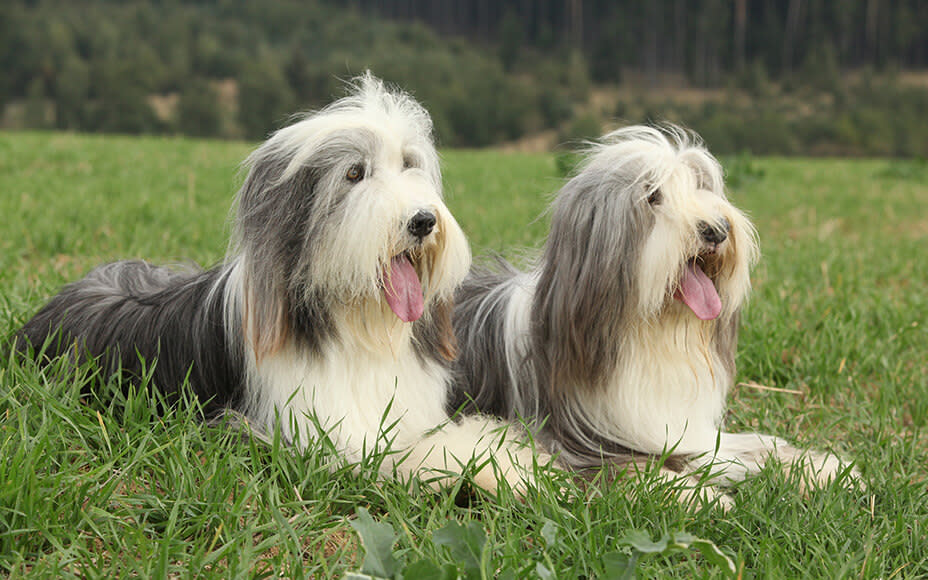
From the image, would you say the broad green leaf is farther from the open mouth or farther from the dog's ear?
the open mouth

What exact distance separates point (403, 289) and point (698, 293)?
3.41 feet

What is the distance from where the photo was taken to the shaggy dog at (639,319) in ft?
9.50

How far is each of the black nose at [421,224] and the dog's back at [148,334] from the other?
88 cm

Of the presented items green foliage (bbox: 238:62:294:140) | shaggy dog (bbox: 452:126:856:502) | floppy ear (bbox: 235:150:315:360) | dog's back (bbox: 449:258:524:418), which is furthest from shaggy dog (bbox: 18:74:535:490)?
green foliage (bbox: 238:62:294:140)

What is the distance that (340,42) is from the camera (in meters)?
70.2

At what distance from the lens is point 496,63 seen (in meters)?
67.9

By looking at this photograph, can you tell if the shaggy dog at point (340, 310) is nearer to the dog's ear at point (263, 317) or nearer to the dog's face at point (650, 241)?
the dog's ear at point (263, 317)

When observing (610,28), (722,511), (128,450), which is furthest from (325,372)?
(610,28)

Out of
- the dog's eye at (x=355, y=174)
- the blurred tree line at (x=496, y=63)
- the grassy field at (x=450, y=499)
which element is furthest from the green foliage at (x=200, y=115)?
the dog's eye at (x=355, y=174)

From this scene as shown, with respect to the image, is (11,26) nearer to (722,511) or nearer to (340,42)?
(340,42)

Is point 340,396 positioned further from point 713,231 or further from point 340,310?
point 713,231

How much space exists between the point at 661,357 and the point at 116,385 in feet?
6.76

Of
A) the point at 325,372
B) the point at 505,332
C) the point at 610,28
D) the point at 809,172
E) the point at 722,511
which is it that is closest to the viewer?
the point at 722,511

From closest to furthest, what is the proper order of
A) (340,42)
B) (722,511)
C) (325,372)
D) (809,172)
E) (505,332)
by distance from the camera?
1. (722,511)
2. (325,372)
3. (505,332)
4. (809,172)
5. (340,42)
